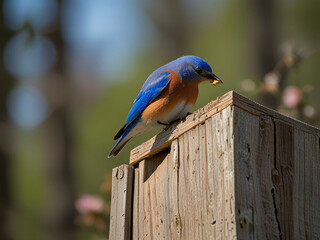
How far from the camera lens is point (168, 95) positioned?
417cm

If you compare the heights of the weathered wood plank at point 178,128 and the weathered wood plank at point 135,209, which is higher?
the weathered wood plank at point 178,128

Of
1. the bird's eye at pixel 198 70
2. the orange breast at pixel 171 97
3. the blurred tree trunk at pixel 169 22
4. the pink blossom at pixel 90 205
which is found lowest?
the pink blossom at pixel 90 205

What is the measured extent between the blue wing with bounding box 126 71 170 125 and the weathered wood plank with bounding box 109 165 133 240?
0.65 m

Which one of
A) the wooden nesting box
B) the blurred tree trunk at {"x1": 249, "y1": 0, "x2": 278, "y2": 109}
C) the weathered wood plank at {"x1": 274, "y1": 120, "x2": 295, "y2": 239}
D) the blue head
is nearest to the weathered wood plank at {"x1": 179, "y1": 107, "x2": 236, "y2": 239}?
the wooden nesting box

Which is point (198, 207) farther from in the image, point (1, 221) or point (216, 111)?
point (1, 221)

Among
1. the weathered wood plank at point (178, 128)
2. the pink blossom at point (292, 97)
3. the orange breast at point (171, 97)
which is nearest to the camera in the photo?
the weathered wood plank at point (178, 128)

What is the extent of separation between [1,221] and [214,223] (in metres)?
5.59

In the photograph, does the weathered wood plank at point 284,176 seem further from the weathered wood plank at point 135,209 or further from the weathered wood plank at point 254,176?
the weathered wood plank at point 135,209

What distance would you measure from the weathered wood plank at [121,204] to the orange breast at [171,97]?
1.89ft

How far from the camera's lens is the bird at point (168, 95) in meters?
4.13

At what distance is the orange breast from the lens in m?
4.13

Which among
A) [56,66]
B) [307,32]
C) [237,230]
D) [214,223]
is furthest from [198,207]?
[307,32]

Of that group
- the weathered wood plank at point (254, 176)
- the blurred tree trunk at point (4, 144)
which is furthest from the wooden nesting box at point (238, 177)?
the blurred tree trunk at point (4, 144)

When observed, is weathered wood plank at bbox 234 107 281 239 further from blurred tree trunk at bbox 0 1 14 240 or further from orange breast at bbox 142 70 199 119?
blurred tree trunk at bbox 0 1 14 240
